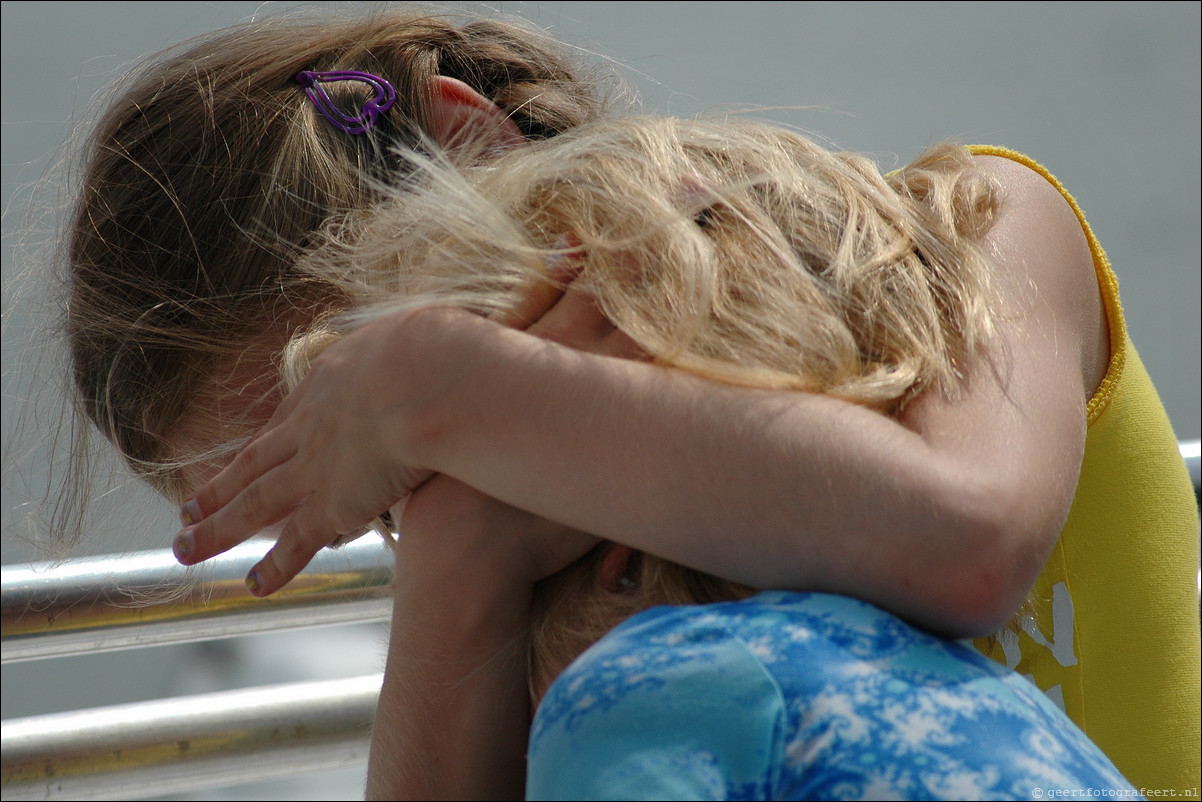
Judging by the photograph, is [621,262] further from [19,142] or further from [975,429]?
[19,142]

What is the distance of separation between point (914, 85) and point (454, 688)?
205 cm

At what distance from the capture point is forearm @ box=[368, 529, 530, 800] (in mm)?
656

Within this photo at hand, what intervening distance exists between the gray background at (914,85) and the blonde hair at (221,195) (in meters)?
0.95

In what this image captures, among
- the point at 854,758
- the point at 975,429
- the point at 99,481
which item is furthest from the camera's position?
the point at 99,481

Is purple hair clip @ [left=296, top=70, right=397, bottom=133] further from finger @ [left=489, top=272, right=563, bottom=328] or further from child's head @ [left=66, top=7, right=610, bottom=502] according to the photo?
finger @ [left=489, top=272, right=563, bottom=328]

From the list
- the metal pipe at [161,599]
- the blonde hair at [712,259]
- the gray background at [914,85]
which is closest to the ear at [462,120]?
the blonde hair at [712,259]

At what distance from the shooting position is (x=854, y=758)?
421 millimetres

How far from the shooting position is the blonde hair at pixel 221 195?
85cm

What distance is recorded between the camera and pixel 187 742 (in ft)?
3.56

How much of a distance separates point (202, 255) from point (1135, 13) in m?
2.41

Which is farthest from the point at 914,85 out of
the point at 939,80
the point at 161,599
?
the point at 161,599

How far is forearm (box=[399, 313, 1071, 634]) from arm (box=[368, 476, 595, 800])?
8 cm

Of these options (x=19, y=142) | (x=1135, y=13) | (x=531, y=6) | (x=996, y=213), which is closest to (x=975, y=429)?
(x=996, y=213)

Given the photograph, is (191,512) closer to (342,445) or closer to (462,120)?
(342,445)
